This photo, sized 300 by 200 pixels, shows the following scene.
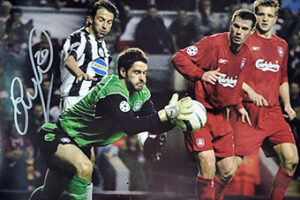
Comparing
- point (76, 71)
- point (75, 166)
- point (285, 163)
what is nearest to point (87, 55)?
point (76, 71)

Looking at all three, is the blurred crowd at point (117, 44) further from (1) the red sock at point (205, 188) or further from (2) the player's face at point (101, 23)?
(1) the red sock at point (205, 188)

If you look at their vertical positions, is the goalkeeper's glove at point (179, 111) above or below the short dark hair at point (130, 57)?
below

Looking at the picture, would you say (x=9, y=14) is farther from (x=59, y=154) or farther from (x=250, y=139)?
(x=250, y=139)

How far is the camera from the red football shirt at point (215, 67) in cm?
548

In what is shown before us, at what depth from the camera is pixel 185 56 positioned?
555 cm

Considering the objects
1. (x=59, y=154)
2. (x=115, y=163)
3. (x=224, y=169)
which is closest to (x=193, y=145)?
(x=224, y=169)

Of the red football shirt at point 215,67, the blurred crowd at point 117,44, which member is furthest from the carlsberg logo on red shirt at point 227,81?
the blurred crowd at point 117,44

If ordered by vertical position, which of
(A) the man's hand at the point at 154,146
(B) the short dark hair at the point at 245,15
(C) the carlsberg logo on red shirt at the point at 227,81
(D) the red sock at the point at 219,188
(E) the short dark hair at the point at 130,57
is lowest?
(D) the red sock at the point at 219,188

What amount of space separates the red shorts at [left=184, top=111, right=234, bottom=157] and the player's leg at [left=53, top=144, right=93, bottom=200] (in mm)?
903

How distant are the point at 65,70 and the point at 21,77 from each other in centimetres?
45

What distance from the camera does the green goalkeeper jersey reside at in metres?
5.18

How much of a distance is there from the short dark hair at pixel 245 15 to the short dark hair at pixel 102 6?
1.02m
